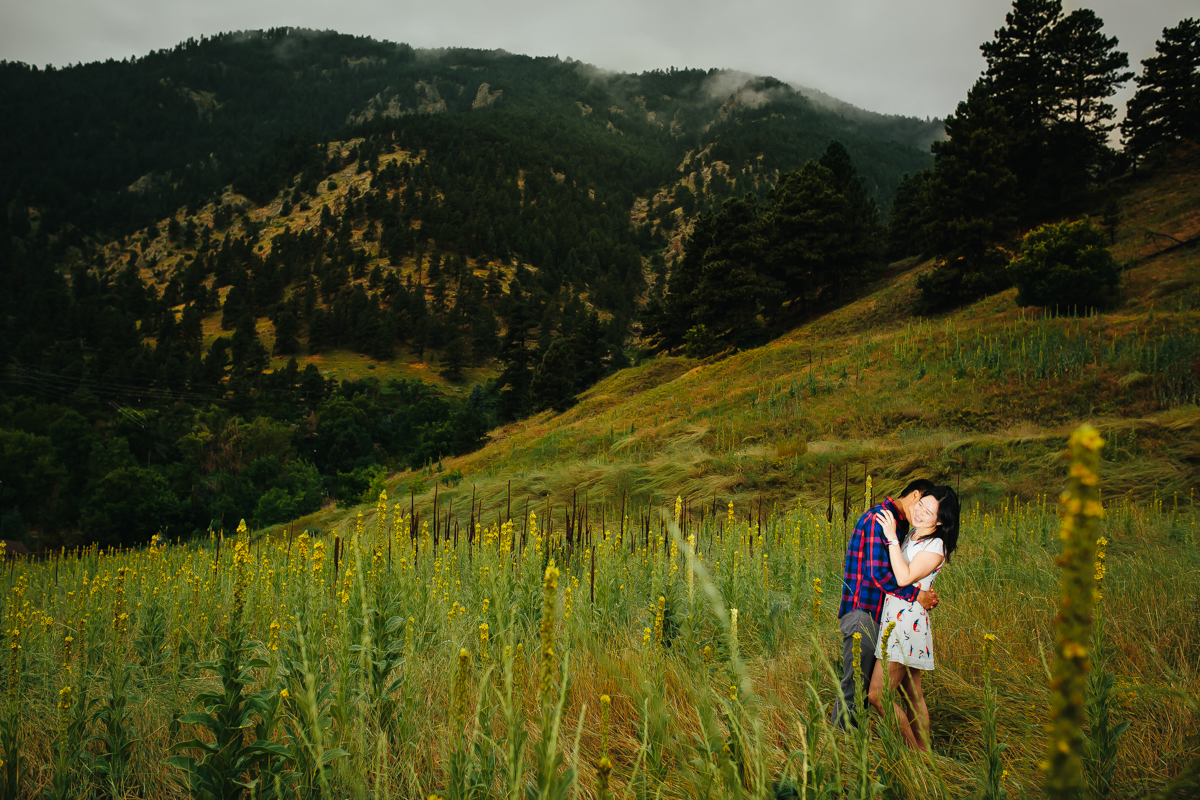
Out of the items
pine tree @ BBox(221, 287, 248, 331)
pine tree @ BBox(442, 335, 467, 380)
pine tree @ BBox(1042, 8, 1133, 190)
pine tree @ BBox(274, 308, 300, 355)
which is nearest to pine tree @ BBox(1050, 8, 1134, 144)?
pine tree @ BBox(1042, 8, 1133, 190)

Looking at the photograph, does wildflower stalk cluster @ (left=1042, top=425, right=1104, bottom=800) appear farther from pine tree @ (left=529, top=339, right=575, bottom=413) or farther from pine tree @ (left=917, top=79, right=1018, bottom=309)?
pine tree @ (left=529, top=339, right=575, bottom=413)

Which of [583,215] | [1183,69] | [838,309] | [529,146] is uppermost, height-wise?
[529,146]

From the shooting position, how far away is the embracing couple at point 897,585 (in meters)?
2.55

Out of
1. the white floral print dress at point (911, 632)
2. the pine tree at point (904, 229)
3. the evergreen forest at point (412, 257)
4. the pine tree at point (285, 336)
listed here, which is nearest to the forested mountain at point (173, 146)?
the evergreen forest at point (412, 257)

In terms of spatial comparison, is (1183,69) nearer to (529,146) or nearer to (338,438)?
(338,438)

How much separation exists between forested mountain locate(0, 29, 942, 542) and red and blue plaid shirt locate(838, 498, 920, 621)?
2596 centimetres

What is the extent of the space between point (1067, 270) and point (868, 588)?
66.1 ft

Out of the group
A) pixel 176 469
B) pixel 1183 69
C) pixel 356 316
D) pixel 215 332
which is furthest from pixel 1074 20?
pixel 215 332

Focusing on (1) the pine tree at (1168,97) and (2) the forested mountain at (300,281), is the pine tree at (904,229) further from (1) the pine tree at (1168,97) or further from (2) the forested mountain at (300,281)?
(1) the pine tree at (1168,97)

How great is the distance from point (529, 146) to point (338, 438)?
114721 millimetres

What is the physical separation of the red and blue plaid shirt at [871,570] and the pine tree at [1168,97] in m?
36.0

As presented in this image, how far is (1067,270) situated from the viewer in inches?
674

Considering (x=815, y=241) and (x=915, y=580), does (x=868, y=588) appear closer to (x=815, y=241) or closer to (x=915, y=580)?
(x=915, y=580)

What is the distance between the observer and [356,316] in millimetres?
87875
